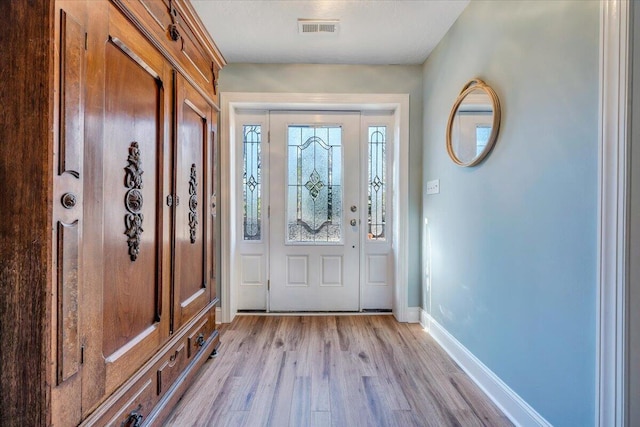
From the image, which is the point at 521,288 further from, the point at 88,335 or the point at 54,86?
the point at 54,86

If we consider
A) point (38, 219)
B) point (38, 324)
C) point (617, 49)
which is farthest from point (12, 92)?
point (617, 49)

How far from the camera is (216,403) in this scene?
1652 mm

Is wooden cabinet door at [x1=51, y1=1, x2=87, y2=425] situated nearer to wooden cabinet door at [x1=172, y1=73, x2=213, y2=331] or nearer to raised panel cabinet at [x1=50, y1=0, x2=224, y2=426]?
raised panel cabinet at [x1=50, y1=0, x2=224, y2=426]

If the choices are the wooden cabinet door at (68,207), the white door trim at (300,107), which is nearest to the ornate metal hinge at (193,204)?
the wooden cabinet door at (68,207)

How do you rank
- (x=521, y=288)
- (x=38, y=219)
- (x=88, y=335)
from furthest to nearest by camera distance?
(x=521, y=288), (x=88, y=335), (x=38, y=219)

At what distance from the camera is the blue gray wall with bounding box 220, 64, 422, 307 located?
2.80 m

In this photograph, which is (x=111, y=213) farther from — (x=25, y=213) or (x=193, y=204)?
(x=193, y=204)

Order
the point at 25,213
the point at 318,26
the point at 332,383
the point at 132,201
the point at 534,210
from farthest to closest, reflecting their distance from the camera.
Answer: the point at 318,26, the point at 332,383, the point at 534,210, the point at 132,201, the point at 25,213

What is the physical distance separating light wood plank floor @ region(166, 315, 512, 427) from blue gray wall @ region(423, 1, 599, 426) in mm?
294

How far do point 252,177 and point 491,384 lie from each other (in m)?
2.48

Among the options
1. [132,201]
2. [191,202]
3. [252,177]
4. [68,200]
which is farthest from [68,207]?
[252,177]

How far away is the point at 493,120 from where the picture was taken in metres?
1.70

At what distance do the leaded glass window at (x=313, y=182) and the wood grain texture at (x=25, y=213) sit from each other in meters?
2.22

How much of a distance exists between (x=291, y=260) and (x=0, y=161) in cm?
235
